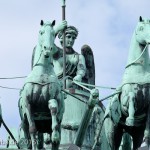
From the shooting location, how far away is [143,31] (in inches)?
738

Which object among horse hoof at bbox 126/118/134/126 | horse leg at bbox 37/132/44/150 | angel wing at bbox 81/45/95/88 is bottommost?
horse leg at bbox 37/132/44/150

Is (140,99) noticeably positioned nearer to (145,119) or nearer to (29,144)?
(145,119)

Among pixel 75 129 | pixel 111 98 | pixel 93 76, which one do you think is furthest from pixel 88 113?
pixel 93 76

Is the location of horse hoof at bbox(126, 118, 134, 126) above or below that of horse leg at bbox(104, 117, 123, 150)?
above

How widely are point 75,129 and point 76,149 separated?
361cm

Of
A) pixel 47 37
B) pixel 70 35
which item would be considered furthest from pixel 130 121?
pixel 70 35

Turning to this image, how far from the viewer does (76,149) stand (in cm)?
1844

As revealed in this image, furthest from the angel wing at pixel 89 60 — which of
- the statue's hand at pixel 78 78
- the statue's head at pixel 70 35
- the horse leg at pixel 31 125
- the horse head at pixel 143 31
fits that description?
the horse leg at pixel 31 125

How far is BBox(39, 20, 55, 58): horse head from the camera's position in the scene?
18.3m

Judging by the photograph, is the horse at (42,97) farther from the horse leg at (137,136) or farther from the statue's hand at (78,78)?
the statue's hand at (78,78)

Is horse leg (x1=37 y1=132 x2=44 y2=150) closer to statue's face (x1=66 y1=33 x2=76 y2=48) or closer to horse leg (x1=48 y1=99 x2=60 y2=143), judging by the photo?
horse leg (x1=48 y1=99 x2=60 y2=143)

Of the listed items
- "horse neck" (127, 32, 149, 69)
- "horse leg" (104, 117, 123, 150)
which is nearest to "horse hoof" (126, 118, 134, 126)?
"horse leg" (104, 117, 123, 150)

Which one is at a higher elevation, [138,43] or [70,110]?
[138,43]

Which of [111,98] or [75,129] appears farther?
[75,129]
